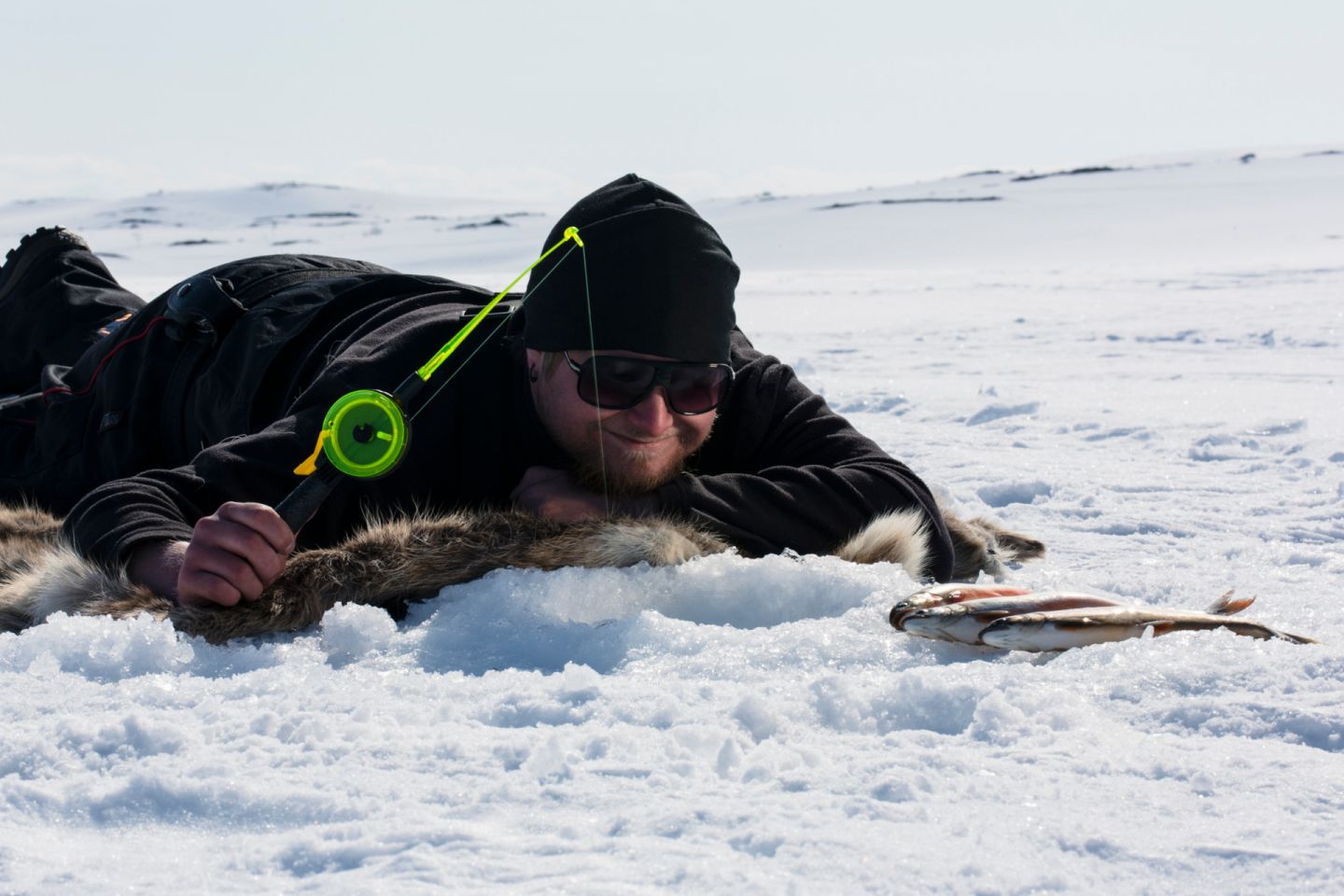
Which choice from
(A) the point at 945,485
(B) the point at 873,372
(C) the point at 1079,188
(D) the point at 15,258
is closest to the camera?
(A) the point at 945,485

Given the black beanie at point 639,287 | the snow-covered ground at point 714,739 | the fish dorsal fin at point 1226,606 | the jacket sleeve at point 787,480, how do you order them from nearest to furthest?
the snow-covered ground at point 714,739 → the fish dorsal fin at point 1226,606 → the jacket sleeve at point 787,480 → the black beanie at point 639,287

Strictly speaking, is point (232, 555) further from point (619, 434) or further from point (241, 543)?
point (619, 434)

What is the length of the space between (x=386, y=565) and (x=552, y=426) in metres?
0.64

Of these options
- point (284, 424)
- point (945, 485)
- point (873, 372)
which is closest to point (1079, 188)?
point (873, 372)

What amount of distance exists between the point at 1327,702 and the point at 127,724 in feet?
5.72

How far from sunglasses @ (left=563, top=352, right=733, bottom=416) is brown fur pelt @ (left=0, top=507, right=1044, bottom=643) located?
0.35 metres

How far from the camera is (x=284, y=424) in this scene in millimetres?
2844

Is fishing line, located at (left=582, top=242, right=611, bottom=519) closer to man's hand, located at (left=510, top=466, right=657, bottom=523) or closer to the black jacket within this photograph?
man's hand, located at (left=510, top=466, right=657, bottom=523)

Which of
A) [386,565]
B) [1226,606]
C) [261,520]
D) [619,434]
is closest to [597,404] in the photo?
[619,434]

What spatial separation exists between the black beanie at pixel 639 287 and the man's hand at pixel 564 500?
1.03 ft

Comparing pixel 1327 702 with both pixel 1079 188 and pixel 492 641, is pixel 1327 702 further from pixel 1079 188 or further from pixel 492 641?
pixel 1079 188

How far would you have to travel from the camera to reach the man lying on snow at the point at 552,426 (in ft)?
8.89

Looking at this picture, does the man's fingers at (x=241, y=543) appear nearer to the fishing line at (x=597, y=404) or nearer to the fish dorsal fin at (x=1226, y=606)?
the fishing line at (x=597, y=404)

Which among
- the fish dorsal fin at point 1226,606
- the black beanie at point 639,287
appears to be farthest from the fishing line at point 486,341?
the fish dorsal fin at point 1226,606
